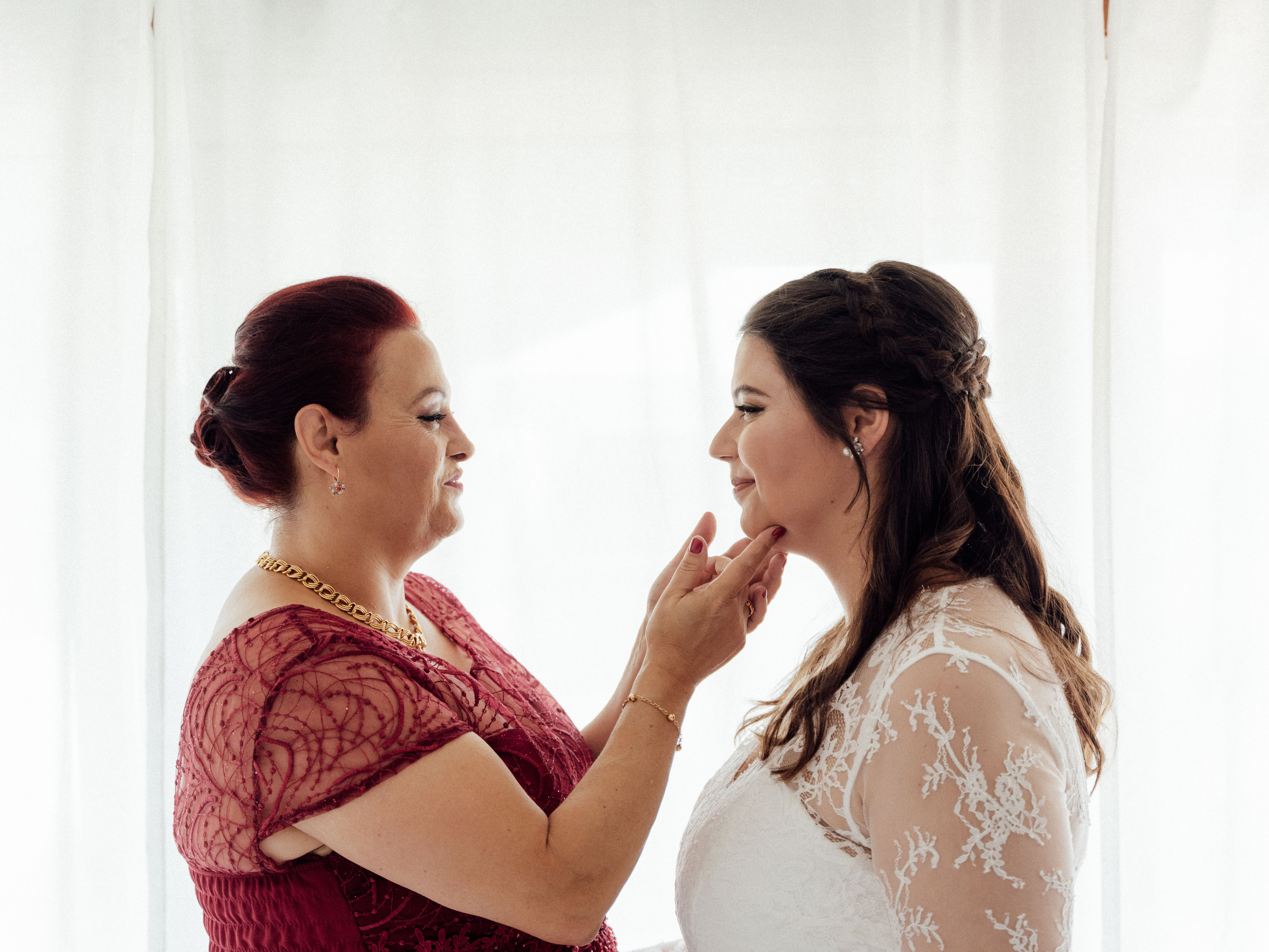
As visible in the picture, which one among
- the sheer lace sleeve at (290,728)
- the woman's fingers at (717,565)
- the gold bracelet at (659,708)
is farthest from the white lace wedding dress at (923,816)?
the sheer lace sleeve at (290,728)

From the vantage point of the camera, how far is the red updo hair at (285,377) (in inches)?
46.5

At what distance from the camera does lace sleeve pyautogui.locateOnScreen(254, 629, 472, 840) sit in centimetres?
98

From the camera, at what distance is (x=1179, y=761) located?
1926mm

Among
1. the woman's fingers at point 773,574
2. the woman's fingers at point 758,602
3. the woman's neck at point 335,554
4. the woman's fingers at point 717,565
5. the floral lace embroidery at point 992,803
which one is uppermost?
the woman's neck at point 335,554

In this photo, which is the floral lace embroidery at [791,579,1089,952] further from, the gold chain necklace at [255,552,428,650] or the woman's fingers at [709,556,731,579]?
the gold chain necklace at [255,552,428,650]

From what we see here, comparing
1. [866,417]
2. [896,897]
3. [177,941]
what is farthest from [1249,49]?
[177,941]

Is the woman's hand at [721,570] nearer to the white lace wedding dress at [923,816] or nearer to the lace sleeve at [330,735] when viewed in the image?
the white lace wedding dress at [923,816]

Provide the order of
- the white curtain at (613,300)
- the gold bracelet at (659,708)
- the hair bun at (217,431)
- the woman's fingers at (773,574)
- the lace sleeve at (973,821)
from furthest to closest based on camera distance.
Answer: the white curtain at (613,300) < the woman's fingers at (773,574) < the hair bun at (217,431) < the gold bracelet at (659,708) < the lace sleeve at (973,821)

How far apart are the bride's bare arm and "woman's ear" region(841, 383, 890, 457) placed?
0.43m

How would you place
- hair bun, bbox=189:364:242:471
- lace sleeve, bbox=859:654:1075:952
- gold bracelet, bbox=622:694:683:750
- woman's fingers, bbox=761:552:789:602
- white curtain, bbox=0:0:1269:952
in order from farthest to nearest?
white curtain, bbox=0:0:1269:952 < woman's fingers, bbox=761:552:789:602 < hair bun, bbox=189:364:242:471 < gold bracelet, bbox=622:694:683:750 < lace sleeve, bbox=859:654:1075:952

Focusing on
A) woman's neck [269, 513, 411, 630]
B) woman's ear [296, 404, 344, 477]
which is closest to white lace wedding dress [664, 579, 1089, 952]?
woman's neck [269, 513, 411, 630]

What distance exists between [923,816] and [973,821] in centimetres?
5

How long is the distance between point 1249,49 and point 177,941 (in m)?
2.62

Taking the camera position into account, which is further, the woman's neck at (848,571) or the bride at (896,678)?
the woman's neck at (848,571)
